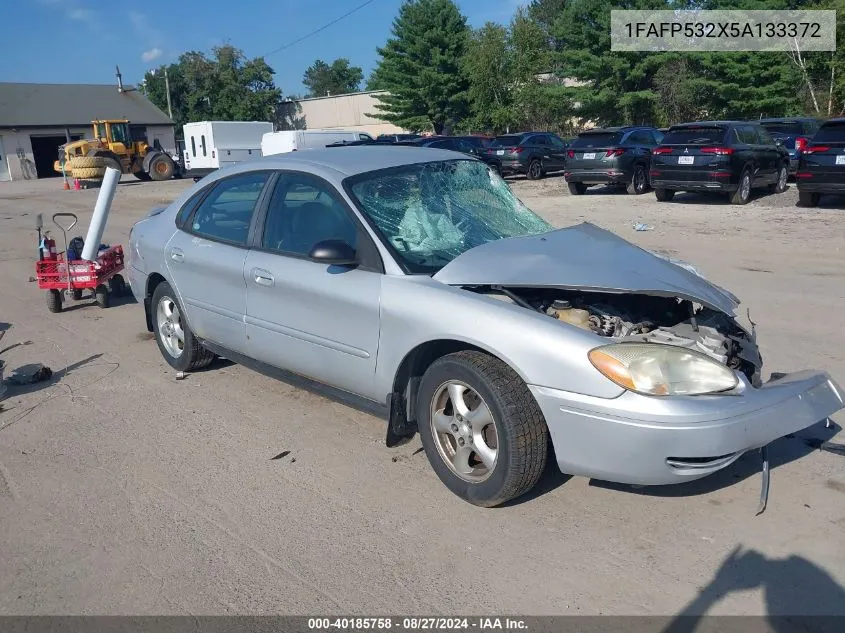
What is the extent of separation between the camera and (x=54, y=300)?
27.0ft

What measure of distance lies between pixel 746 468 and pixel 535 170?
22631 millimetres

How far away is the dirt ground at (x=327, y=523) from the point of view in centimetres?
306

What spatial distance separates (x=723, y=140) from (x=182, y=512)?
1441cm

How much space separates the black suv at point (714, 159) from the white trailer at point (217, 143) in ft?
76.8

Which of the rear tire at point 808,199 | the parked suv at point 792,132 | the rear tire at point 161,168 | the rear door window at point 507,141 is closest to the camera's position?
the rear tire at point 808,199

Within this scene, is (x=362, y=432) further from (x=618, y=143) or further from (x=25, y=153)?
(x=25, y=153)

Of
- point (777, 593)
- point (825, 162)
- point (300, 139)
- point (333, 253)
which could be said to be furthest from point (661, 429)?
point (300, 139)

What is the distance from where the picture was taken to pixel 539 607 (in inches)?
117

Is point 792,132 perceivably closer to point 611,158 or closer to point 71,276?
point 611,158

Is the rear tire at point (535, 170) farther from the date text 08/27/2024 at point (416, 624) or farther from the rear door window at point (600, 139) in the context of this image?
the date text 08/27/2024 at point (416, 624)

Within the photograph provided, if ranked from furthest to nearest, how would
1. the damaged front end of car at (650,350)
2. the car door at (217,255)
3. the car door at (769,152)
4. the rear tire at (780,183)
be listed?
the rear tire at (780,183)
the car door at (769,152)
the car door at (217,255)
the damaged front end of car at (650,350)

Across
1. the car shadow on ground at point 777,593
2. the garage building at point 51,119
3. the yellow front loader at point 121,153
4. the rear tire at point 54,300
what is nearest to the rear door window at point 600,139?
the rear tire at point 54,300

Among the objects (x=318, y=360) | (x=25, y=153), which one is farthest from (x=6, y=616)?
(x=25, y=153)

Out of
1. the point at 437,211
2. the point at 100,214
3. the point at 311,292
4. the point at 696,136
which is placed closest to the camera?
the point at 311,292
